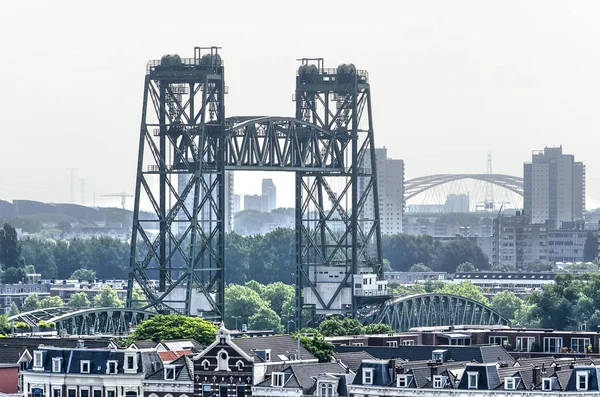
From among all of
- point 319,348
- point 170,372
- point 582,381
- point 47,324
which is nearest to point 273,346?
point 170,372

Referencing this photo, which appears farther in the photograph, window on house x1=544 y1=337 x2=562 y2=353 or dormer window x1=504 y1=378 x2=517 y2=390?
window on house x1=544 y1=337 x2=562 y2=353

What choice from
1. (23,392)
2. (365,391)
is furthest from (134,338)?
(365,391)

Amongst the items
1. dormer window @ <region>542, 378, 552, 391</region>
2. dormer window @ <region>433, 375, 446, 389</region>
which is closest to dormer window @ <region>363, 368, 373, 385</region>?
dormer window @ <region>433, 375, 446, 389</region>

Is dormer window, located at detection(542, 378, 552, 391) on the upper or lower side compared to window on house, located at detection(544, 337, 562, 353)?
lower

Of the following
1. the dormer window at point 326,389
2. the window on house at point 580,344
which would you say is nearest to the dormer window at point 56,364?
the dormer window at point 326,389

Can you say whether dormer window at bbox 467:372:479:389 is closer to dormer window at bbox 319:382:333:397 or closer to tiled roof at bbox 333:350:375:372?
dormer window at bbox 319:382:333:397

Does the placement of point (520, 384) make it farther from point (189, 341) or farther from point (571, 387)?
point (189, 341)

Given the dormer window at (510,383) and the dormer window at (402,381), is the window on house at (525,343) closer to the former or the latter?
the dormer window at (402,381)

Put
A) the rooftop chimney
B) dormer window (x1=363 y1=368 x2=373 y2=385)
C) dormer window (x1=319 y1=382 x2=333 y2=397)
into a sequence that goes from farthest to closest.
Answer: dormer window (x1=363 y1=368 x2=373 y2=385) → dormer window (x1=319 y1=382 x2=333 y2=397) → the rooftop chimney
